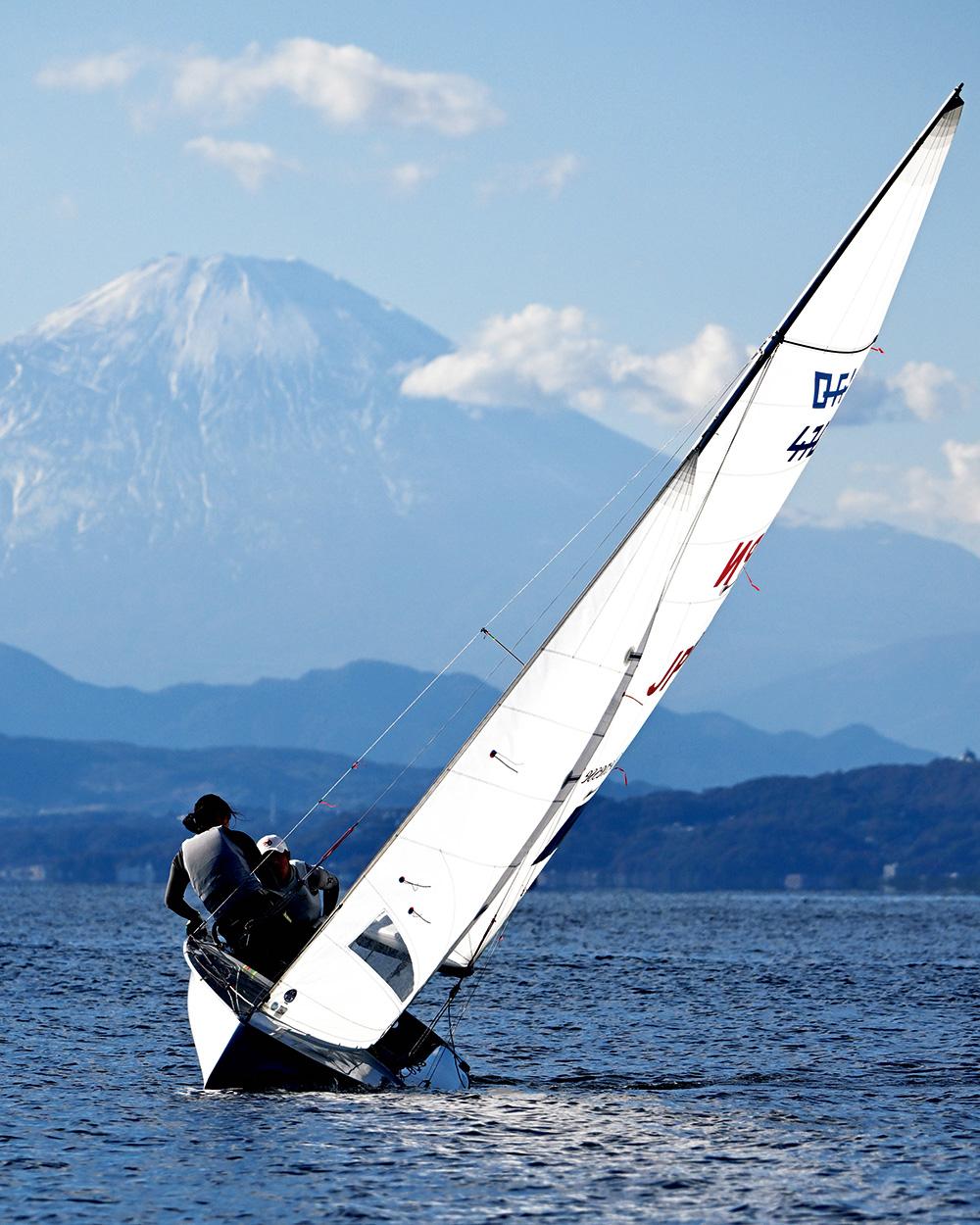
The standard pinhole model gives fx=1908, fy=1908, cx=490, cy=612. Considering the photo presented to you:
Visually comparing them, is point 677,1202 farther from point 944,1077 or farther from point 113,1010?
point 113,1010

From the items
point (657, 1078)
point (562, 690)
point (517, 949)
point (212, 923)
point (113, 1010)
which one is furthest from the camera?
point (517, 949)

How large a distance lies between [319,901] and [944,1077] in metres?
12.9

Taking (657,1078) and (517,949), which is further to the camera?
(517,949)

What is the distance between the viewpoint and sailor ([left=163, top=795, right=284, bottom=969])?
26.1 m

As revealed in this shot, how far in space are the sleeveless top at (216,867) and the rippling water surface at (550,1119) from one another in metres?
3.12

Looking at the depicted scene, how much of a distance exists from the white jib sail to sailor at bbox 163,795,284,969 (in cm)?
120

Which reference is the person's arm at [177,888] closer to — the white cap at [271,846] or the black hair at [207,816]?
the black hair at [207,816]

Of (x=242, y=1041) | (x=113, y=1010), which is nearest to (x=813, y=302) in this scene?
(x=242, y=1041)

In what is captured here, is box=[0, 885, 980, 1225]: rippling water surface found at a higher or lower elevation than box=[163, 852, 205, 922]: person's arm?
lower

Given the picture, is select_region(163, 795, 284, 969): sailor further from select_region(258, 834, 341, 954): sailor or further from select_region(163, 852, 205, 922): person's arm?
select_region(258, 834, 341, 954): sailor

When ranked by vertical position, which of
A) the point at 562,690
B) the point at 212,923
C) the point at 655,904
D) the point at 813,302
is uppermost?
the point at 813,302

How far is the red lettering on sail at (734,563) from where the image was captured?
26766 millimetres

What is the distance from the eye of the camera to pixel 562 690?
82.7 feet

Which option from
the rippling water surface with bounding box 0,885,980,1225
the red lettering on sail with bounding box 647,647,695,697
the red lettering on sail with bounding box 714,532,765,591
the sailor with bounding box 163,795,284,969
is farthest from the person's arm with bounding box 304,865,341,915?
the red lettering on sail with bounding box 714,532,765,591
